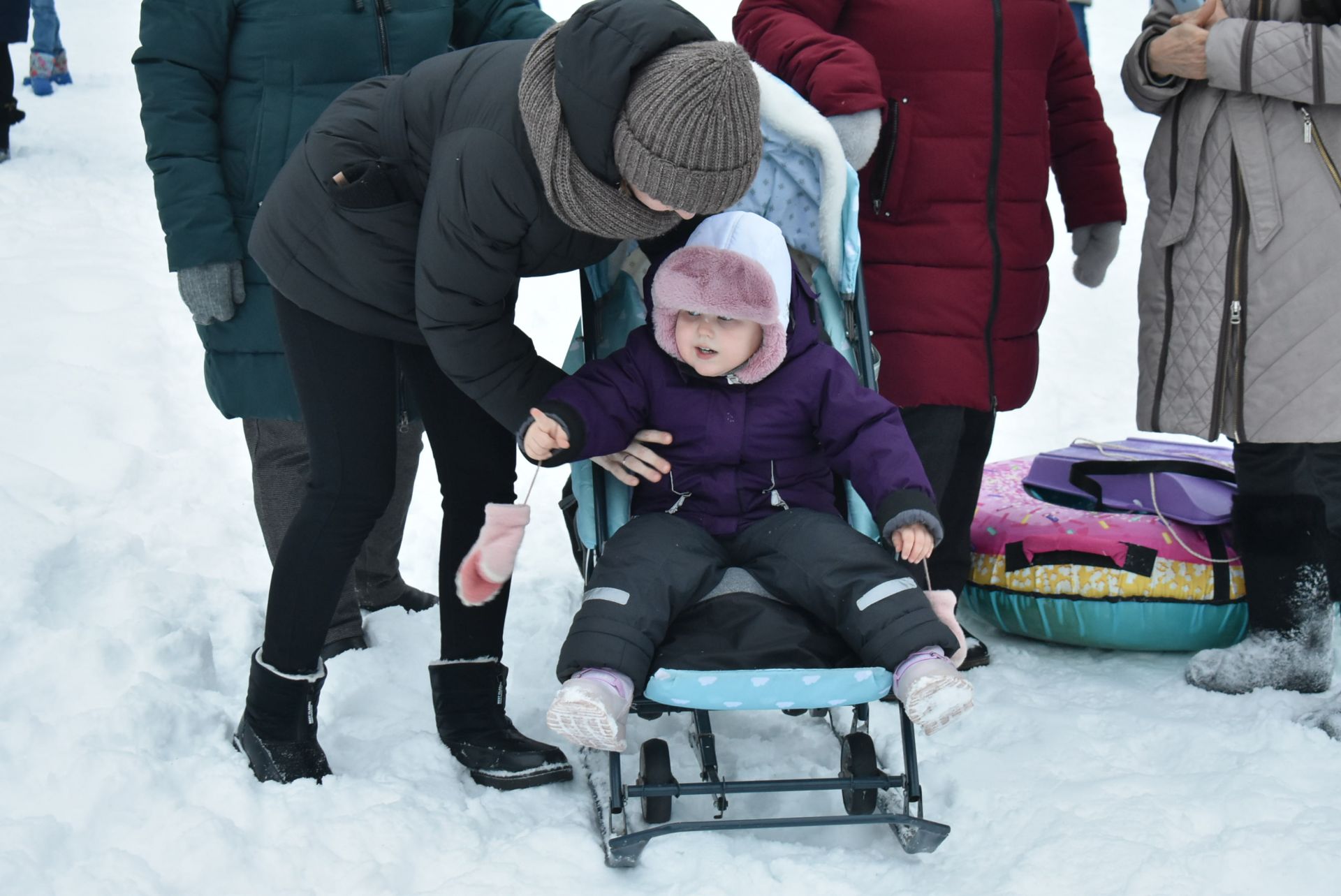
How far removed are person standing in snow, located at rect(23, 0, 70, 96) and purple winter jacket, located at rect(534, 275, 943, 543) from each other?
8794mm

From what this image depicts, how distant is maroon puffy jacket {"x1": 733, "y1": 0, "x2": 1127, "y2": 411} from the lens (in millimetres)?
2828

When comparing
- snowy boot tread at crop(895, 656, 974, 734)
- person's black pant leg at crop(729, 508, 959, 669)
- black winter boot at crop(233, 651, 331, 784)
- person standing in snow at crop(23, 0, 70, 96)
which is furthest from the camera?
person standing in snow at crop(23, 0, 70, 96)

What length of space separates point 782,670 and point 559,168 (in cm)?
88

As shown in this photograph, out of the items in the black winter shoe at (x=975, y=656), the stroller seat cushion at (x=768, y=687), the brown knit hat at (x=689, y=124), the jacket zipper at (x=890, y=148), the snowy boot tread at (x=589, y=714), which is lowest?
the black winter shoe at (x=975, y=656)

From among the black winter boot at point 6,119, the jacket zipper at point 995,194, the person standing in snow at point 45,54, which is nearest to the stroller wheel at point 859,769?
the jacket zipper at point 995,194

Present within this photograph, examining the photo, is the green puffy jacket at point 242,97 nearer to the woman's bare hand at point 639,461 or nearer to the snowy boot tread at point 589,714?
the woman's bare hand at point 639,461

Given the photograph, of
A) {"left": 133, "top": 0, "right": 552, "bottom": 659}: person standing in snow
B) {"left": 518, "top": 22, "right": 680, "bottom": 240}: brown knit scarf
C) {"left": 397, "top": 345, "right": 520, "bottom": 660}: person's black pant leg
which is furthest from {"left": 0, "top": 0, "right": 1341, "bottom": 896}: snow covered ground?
{"left": 518, "top": 22, "right": 680, "bottom": 240}: brown knit scarf

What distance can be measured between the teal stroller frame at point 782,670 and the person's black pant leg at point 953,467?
347mm

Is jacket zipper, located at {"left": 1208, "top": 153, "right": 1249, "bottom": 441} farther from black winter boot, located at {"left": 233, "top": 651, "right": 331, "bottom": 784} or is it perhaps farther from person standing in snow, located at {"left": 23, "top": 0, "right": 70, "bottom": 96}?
person standing in snow, located at {"left": 23, "top": 0, "right": 70, "bottom": 96}

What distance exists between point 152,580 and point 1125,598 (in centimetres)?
244

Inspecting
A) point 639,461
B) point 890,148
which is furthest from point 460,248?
point 890,148

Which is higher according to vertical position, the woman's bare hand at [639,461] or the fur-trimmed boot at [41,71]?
the woman's bare hand at [639,461]

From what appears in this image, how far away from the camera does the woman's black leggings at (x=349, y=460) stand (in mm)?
2305

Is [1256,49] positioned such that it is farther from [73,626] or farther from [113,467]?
[113,467]
